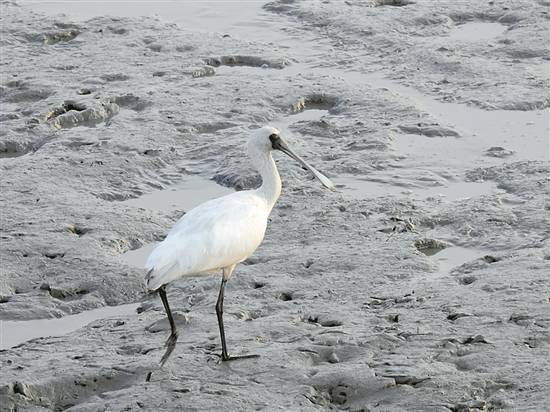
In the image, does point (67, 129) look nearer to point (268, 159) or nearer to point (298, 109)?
point (298, 109)

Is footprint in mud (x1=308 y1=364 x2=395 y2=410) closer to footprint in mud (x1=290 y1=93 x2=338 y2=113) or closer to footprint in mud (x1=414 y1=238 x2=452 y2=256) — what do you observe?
footprint in mud (x1=414 y1=238 x2=452 y2=256)

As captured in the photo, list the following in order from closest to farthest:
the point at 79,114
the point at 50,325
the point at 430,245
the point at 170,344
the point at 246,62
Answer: the point at 170,344 → the point at 50,325 → the point at 430,245 → the point at 79,114 → the point at 246,62

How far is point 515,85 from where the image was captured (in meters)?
12.6

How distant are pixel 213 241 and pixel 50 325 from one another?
1440 millimetres

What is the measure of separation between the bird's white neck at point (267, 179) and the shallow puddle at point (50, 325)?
116cm

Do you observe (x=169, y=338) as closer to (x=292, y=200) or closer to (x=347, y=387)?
(x=347, y=387)

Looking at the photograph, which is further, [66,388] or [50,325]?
[50,325]

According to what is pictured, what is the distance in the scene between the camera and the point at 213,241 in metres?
7.45

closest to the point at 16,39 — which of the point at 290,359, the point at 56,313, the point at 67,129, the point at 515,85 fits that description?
the point at 67,129

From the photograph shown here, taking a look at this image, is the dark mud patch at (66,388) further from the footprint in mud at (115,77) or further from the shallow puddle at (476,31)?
the shallow puddle at (476,31)

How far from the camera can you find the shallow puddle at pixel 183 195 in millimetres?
10230

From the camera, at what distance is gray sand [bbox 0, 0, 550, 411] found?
731cm

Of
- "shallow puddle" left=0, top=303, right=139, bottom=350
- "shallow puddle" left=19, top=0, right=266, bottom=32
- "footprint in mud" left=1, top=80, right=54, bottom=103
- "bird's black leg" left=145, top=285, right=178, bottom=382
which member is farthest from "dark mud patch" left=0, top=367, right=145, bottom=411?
"shallow puddle" left=19, top=0, right=266, bottom=32

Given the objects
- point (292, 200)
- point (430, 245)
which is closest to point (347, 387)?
point (430, 245)
